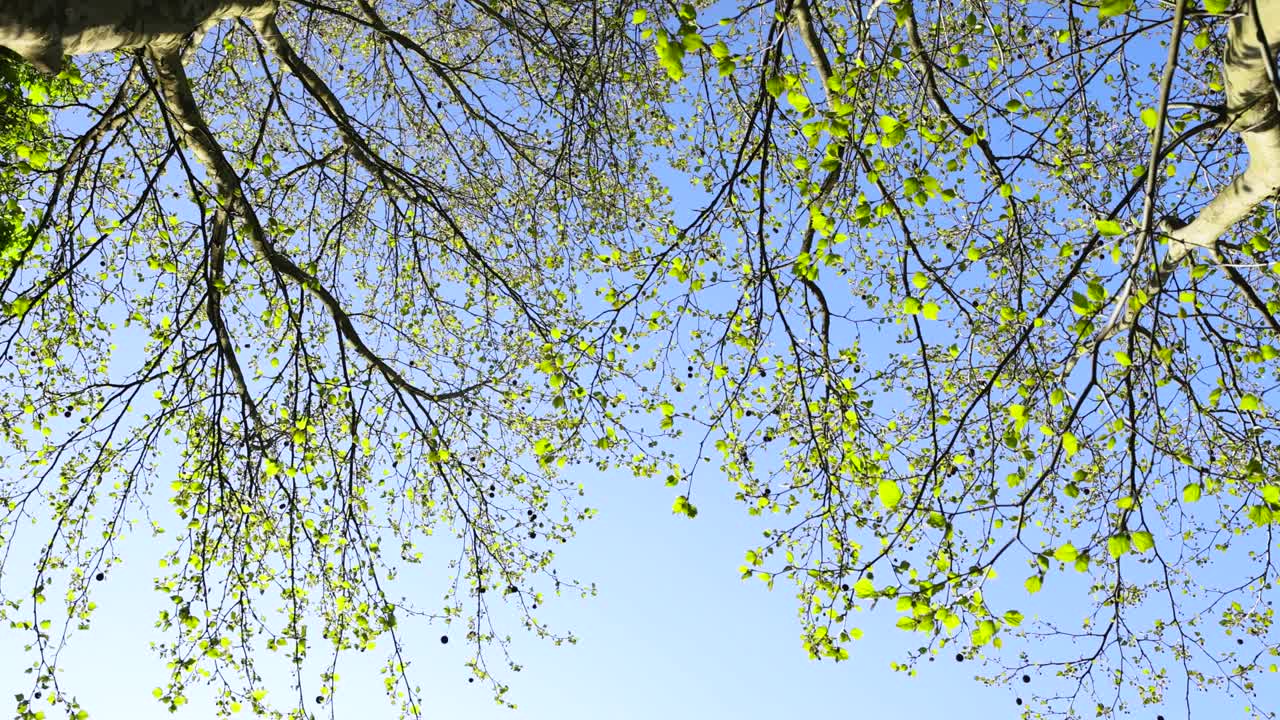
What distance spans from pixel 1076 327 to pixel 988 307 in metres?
3.21

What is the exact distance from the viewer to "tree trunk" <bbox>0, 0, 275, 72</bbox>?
103 inches

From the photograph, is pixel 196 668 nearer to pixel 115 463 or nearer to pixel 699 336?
pixel 115 463

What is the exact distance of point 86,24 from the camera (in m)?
2.83

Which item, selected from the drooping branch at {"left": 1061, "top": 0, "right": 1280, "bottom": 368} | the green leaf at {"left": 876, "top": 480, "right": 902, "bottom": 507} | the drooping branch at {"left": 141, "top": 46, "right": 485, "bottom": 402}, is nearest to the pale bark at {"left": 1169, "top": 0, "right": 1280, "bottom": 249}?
the drooping branch at {"left": 1061, "top": 0, "right": 1280, "bottom": 368}

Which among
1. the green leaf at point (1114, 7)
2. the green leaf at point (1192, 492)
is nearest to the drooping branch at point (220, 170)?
the green leaf at point (1114, 7)

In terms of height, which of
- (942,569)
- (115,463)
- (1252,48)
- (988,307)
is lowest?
(942,569)

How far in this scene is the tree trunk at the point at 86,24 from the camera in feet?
8.62

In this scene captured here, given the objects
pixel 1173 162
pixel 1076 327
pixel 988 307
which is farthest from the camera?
pixel 988 307

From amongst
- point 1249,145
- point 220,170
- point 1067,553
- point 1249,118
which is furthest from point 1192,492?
point 220,170

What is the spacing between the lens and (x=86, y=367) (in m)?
5.92

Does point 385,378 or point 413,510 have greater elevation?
point 385,378

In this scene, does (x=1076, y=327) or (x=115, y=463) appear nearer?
(x=1076, y=327)

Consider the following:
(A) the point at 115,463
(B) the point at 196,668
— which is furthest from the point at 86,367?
(B) the point at 196,668

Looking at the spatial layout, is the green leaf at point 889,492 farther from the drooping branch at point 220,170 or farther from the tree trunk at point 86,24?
the drooping branch at point 220,170
